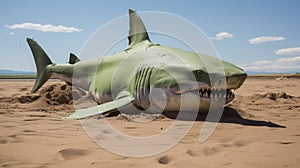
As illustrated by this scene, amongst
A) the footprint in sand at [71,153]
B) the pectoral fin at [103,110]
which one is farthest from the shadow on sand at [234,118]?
the footprint in sand at [71,153]

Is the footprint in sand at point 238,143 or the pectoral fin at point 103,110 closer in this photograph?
the footprint in sand at point 238,143

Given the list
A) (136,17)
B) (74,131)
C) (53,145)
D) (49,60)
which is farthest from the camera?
(49,60)

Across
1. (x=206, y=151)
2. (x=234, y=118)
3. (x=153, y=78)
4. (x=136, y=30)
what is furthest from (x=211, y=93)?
(x=136, y=30)

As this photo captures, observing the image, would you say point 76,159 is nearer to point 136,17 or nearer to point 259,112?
point 259,112

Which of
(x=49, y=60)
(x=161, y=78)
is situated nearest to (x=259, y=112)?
(x=161, y=78)

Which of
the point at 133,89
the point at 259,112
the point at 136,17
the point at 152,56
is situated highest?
the point at 136,17

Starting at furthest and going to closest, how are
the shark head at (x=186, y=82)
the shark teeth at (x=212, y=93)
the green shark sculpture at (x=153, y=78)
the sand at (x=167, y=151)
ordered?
the shark teeth at (x=212, y=93), the green shark sculpture at (x=153, y=78), the shark head at (x=186, y=82), the sand at (x=167, y=151)

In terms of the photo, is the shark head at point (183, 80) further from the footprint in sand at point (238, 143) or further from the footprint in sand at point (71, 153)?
the footprint in sand at point (71, 153)

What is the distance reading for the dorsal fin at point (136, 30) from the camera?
6.97m

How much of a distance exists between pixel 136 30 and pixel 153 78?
7.30ft

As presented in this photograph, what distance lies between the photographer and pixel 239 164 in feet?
8.40

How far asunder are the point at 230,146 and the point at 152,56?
113 inches

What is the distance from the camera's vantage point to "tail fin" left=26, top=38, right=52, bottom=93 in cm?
835

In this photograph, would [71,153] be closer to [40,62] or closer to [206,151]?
[206,151]
